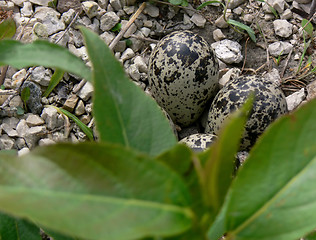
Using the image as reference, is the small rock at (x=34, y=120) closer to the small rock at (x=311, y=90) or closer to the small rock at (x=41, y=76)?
the small rock at (x=41, y=76)

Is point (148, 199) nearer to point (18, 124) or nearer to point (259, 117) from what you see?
point (259, 117)

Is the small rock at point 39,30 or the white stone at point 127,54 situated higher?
the small rock at point 39,30

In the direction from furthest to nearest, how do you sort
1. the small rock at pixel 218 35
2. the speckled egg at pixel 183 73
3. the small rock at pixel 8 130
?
the small rock at pixel 218 35, the small rock at pixel 8 130, the speckled egg at pixel 183 73

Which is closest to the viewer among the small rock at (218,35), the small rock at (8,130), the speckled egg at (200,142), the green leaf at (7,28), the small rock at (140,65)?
the green leaf at (7,28)

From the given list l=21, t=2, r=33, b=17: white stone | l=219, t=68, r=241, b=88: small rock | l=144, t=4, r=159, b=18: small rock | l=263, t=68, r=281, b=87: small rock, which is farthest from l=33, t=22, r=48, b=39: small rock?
l=263, t=68, r=281, b=87: small rock

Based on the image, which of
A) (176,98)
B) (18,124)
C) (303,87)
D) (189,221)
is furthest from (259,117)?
(189,221)

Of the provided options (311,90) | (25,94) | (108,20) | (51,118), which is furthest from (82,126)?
(311,90)

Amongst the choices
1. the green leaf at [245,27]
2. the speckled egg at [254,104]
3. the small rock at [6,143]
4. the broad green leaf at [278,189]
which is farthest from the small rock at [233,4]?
the broad green leaf at [278,189]

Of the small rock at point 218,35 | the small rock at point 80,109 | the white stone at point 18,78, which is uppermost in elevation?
the small rock at point 218,35
